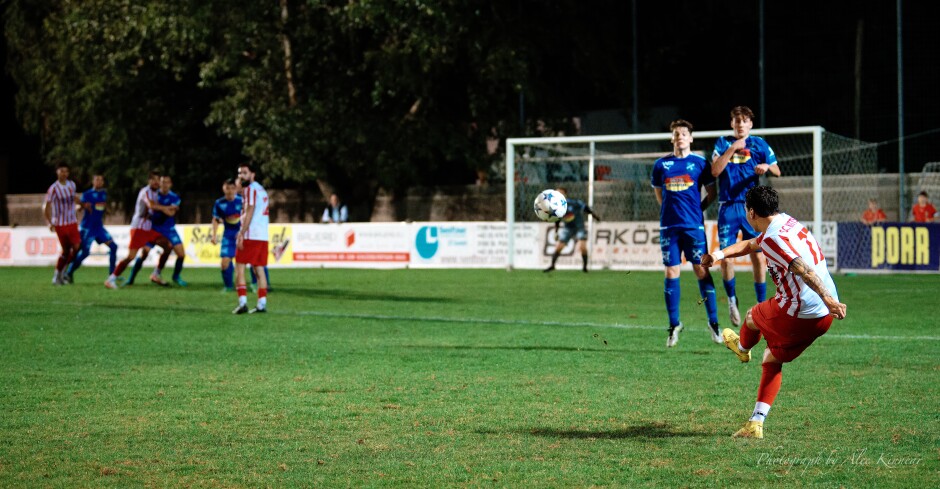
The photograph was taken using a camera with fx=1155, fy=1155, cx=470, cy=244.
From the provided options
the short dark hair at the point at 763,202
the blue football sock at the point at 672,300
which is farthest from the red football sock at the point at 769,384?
the blue football sock at the point at 672,300

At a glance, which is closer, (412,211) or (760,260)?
(760,260)

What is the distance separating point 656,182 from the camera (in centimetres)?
1208

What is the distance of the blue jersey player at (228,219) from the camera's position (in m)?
20.1

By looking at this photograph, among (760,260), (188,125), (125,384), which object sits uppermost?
(188,125)

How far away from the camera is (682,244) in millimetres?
12023

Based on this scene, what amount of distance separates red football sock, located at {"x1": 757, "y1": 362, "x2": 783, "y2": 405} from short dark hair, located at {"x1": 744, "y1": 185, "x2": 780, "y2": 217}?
36.5 inches

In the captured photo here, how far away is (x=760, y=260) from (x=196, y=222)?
2935 cm

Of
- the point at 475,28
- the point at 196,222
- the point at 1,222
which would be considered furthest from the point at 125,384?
the point at 1,222

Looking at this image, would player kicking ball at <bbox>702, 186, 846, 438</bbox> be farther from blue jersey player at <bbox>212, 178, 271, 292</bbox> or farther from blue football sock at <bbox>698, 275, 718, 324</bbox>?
blue jersey player at <bbox>212, 178, 271, 292</bbox>

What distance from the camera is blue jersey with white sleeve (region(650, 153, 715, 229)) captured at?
1188cm

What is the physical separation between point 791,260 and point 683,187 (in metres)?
5.29

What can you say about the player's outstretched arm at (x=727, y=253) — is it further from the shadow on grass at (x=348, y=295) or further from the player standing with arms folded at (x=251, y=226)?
the shadow on grass at (x=348, y=295)

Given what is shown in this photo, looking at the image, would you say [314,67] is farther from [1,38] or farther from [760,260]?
[760,260]

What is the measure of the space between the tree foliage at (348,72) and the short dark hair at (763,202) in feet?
80.4
